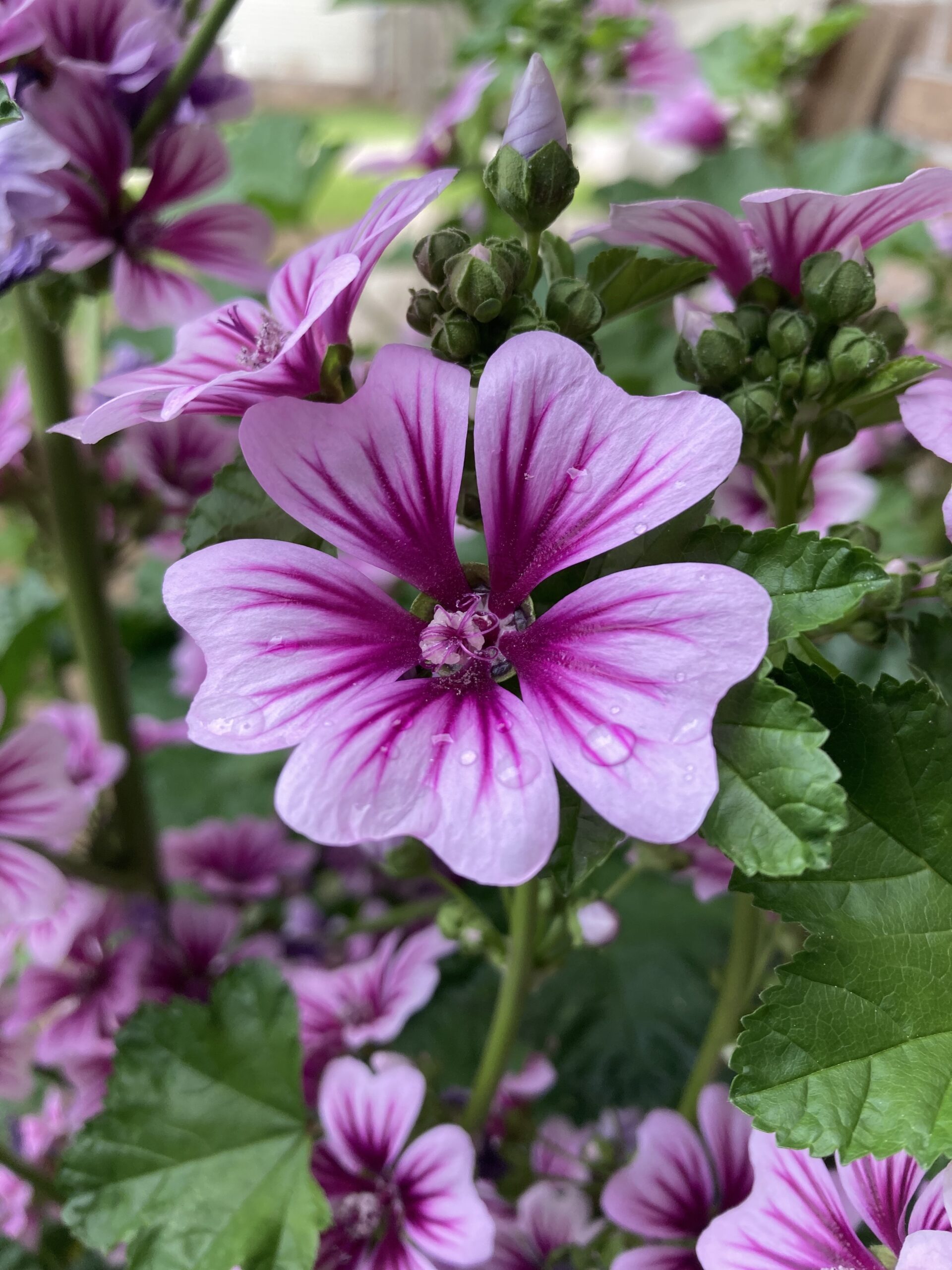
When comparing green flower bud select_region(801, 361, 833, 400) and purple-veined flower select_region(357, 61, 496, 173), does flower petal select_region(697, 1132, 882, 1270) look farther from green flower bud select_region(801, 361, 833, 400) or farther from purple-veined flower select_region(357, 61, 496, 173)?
purple-veined flower select_region(357, 61, 496, 173)

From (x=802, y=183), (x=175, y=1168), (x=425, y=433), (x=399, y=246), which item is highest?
(x=425, y=433)

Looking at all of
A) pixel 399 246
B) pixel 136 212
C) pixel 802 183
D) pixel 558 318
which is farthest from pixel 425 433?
pixel 802 183

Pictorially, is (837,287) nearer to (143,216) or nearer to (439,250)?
(439,250)

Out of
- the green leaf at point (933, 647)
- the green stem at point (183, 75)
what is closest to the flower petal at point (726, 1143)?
the green leaf at point (933, 647)

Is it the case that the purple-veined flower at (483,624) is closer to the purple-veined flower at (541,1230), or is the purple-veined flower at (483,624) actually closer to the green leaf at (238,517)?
the green leaf at (238,517)

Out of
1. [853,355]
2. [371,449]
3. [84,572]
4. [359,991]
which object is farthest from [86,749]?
[853,355]

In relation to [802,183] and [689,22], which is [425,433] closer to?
[802,183]
